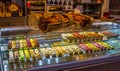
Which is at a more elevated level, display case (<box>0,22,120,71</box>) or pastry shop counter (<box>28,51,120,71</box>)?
display case (<box>0,22,120,71</box>)

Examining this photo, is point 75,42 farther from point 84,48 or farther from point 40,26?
point 40,26

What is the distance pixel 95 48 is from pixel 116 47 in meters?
0.32

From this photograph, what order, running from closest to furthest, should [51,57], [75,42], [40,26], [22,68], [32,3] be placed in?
[22,68] → [40,26] → [51,57] → [75,42] → [32,3]

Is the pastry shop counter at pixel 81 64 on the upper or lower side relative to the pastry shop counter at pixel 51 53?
lower

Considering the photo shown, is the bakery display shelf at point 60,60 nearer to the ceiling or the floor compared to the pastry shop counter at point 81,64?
nearer to the ceiling

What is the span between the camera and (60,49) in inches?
72.2

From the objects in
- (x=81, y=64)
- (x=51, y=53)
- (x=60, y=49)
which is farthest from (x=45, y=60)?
(x=81, y=64)

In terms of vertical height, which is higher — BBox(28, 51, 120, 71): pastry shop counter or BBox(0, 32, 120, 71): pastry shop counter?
BBox(0, 32, 120, 71): pastry shop counter

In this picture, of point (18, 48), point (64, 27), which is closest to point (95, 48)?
point (64, 27)

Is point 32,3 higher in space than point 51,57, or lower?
higher

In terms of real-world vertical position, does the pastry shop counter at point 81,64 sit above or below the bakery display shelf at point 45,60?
below

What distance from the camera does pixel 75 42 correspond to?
190 centimetres

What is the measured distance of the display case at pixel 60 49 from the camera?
5.32 ft

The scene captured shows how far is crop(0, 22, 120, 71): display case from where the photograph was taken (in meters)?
1.62
